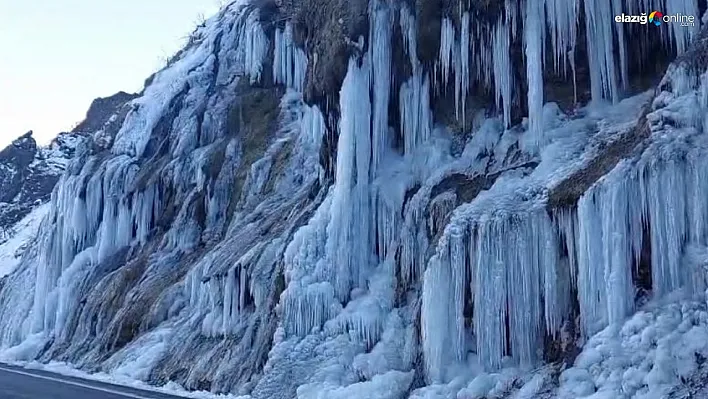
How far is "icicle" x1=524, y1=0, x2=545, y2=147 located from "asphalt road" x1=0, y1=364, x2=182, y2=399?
31.1 feet

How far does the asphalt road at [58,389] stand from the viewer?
683 inches

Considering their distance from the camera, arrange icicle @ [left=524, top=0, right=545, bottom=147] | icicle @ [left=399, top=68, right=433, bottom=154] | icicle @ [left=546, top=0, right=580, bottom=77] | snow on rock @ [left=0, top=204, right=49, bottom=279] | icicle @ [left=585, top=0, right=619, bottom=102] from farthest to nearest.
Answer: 1. snow on rock @ [left=0, top=204, right=49, bottom=279]
2. icicle @ [left=399, top=68, right=433, bottom=154]
3. icicle @ [left=524, top=0, right=545, bottom=147]
4. icicle @ [left=546, top=0, right=580, bottom=77]
5. icicle @ [left=585, top=0, right=619, bottom=102]

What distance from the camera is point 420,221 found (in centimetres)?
1747

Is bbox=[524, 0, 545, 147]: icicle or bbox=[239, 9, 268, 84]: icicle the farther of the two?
bbox=[239, 9, 268, 84]: icicle

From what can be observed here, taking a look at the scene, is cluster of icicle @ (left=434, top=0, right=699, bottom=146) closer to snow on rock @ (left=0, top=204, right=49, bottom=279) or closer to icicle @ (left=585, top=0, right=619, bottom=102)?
icicle @ (left=585, top=0, right=619, bottom=102)

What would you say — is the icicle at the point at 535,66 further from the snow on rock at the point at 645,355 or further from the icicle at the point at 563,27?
the snow on rock at the point at 645,355

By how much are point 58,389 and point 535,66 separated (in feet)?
42.1

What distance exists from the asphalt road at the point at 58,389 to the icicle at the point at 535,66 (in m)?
9.49

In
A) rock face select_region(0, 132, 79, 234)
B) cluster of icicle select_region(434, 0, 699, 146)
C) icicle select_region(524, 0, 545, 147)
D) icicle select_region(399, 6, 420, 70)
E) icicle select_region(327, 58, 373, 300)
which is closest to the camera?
cluster of icicle select_region(434, 0, 699, 146)

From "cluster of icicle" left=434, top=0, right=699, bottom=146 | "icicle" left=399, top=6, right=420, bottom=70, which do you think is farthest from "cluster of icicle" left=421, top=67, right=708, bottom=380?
"icicle" left=399, top=6, right=420, bottom=70

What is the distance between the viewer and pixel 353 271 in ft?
60.0

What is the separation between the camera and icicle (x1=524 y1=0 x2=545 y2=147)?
642 inches

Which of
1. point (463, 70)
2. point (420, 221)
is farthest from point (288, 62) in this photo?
point (420, 221)

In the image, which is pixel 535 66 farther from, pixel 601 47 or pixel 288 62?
pixel 288 62
